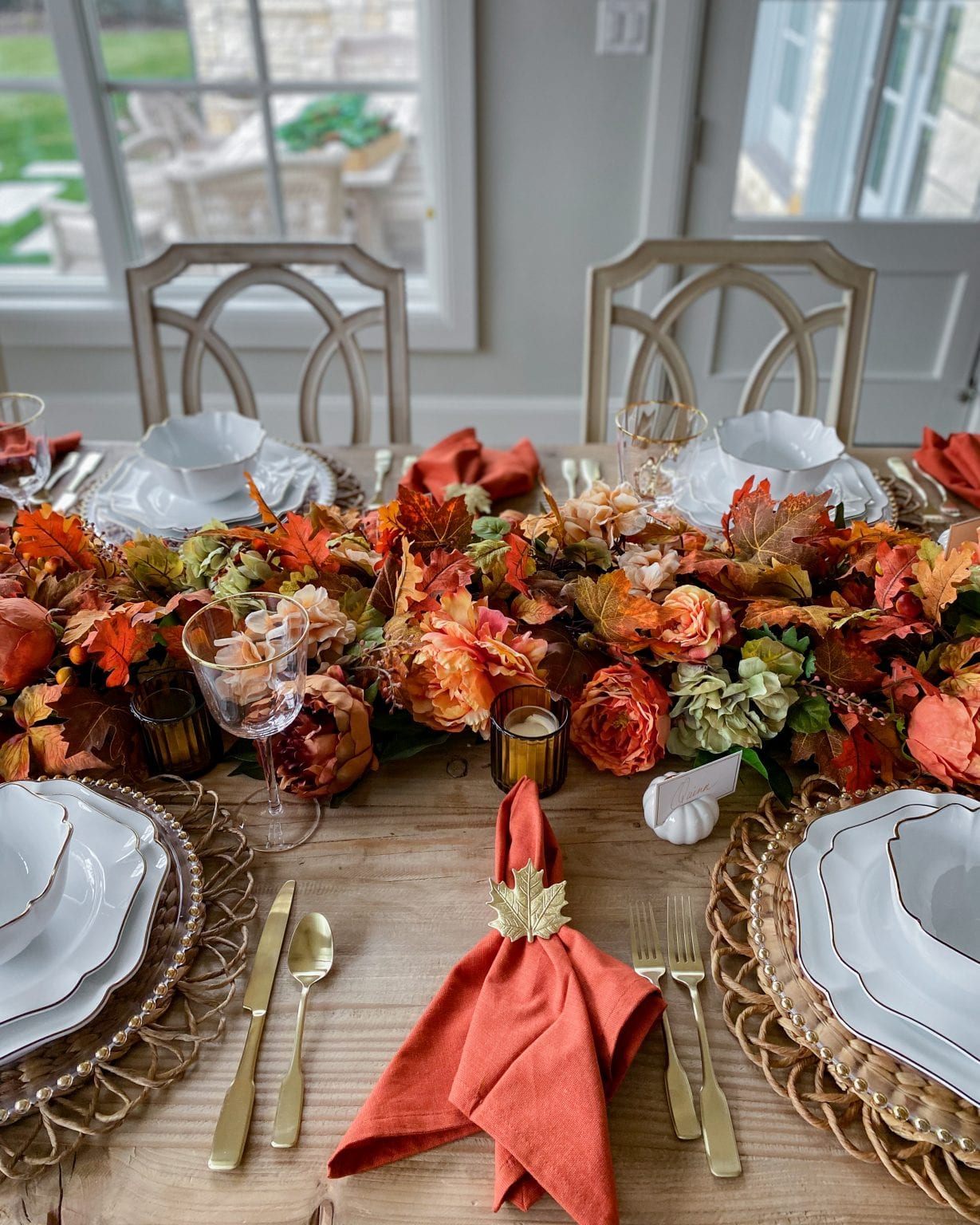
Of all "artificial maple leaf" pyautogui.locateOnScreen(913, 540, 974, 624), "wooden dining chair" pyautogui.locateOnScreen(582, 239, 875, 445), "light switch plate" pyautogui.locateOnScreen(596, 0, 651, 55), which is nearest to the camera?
"artificial maple leaf" pyautogui.locateOnScreen(913, 540, 974, 624)

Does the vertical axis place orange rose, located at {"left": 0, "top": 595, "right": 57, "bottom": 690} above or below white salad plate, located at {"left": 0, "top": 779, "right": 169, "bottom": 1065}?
above

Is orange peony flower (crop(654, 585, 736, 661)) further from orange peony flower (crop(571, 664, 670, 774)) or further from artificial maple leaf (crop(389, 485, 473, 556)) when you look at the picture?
artificial maple leaf (crop(389, 485, 473, 556))

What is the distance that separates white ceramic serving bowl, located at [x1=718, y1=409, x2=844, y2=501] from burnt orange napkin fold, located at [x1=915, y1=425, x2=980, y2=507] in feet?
0.61

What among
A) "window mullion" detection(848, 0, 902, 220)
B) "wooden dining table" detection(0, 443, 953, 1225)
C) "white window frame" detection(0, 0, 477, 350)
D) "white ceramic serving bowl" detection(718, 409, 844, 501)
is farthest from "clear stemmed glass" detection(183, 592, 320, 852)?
"window mullion" detection(848, 0, 902, 220)

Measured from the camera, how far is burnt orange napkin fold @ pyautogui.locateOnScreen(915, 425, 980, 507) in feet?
3.94

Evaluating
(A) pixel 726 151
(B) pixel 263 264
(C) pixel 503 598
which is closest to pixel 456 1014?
(C) pixel 503 598

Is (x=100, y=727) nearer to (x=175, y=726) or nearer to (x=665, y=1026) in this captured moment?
(x=175, y=726)


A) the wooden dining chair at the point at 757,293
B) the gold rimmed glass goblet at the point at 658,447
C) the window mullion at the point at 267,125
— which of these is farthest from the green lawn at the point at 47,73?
the gold rimmed glass goblet at the point at 658,447

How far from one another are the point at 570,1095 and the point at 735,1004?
141 millimetres

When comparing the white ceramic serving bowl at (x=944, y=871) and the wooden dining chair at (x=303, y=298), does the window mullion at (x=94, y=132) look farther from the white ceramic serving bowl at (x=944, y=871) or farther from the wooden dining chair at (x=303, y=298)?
the white ceramic serving bowl at (x=944, y=871)

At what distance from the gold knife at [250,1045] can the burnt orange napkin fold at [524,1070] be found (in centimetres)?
6

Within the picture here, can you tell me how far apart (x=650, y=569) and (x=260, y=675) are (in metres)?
0.35

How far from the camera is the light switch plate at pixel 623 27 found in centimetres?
197

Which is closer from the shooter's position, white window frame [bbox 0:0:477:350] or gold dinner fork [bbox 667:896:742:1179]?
gold dinner fork [bbox 667:896:742:1179]
